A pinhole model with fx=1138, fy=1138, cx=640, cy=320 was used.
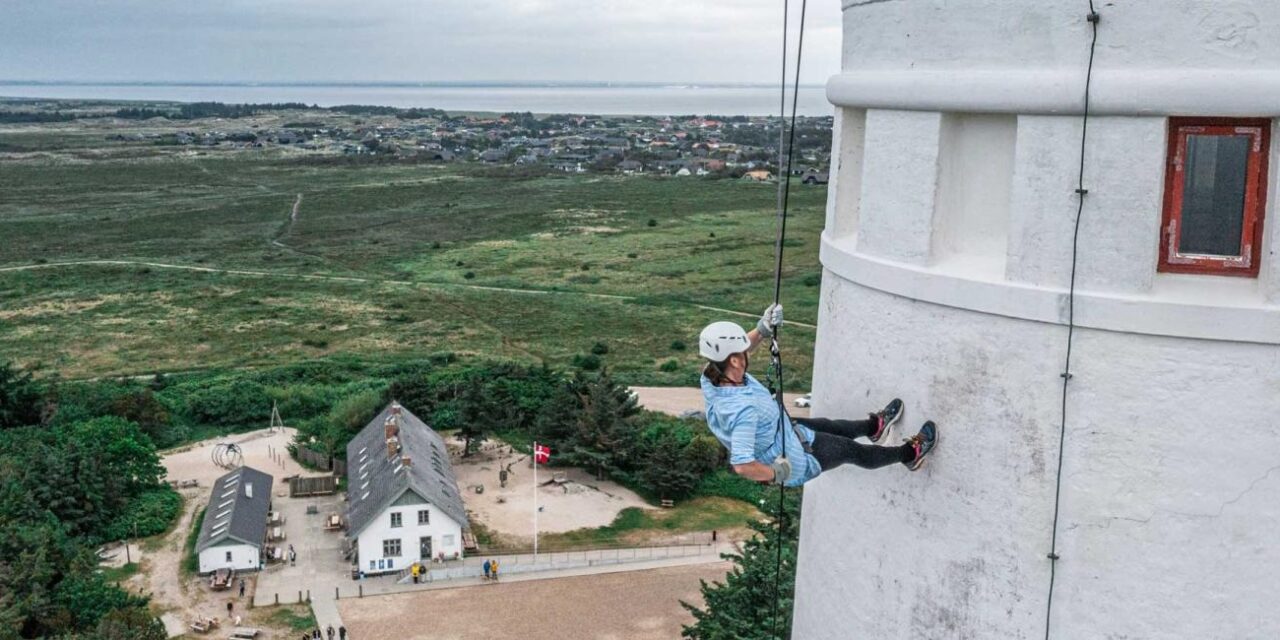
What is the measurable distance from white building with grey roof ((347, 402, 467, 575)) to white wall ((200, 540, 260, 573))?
2.89m

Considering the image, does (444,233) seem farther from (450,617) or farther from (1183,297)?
(1183,297)

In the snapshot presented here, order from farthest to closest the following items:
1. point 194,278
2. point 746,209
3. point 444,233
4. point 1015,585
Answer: point 746,209 → point 444,233 → point 194,278 → point 1015,585

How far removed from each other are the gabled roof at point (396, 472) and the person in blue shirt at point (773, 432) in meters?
29.1

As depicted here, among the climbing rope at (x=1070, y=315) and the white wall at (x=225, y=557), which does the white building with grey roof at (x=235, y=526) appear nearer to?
the white wall at (x=225, y=557)

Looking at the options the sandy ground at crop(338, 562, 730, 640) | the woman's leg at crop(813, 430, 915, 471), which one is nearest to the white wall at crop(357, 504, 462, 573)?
the sandy ground at crop(338, 562, 730, 640)

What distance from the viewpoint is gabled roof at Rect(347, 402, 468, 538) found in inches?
1313

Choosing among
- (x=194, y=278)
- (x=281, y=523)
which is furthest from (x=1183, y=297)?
(x=194, y=278)

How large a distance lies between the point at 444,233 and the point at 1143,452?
102281 millimetres

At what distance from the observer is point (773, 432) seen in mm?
4730

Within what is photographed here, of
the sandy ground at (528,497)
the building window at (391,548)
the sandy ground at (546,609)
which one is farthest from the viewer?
the sandy ground at (528,497)

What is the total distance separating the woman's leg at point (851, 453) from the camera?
14.6ft

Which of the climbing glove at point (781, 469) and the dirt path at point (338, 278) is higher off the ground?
the climbing glove at point (781, 469)

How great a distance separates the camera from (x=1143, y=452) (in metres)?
3.89

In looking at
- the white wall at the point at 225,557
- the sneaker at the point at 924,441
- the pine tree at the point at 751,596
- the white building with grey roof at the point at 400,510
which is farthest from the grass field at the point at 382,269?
the sneaker at the point at 924,441
